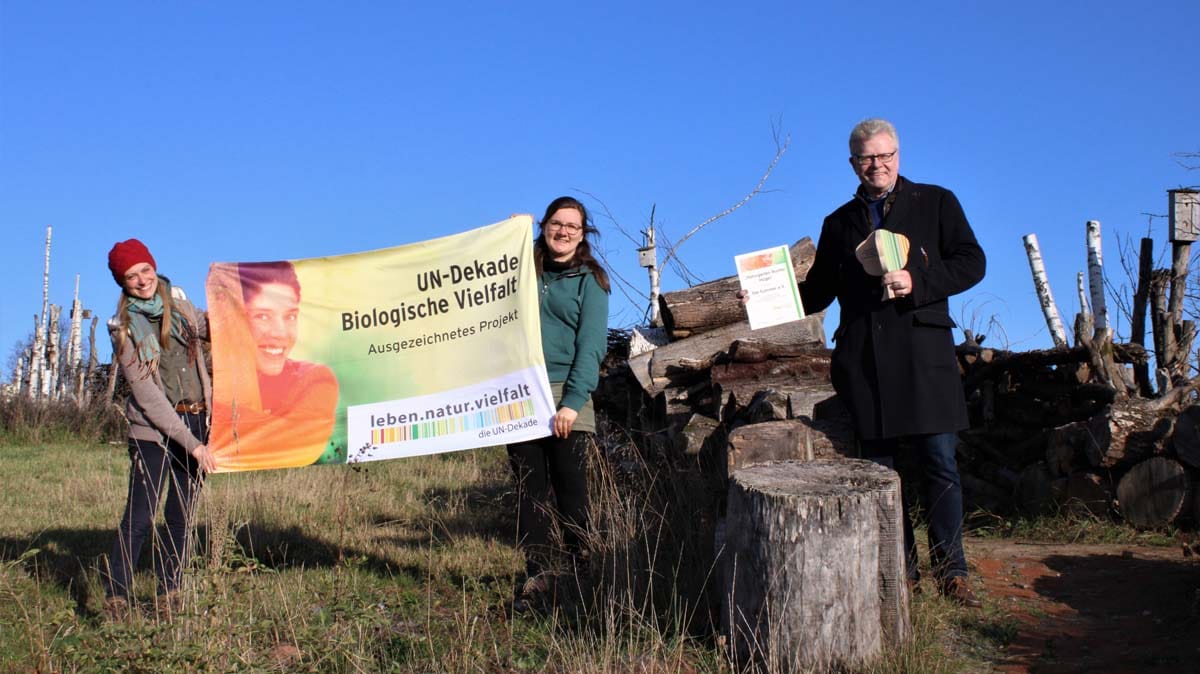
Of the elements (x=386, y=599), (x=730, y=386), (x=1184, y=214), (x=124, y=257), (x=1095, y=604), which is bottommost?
(x=1095, y=604)

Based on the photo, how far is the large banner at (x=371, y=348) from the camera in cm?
525

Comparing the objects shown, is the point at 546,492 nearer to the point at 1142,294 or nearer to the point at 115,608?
the point at 115,608

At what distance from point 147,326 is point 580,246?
207cm

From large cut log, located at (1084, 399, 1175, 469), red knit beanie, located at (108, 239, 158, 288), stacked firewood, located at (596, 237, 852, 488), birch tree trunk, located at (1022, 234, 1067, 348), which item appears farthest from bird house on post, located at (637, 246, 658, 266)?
red knit beanie, located at (108, 239, 158, 288)

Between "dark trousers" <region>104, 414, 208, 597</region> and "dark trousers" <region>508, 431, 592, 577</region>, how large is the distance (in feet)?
5.06

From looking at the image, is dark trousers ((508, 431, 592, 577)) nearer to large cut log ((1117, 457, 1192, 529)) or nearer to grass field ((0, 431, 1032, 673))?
grass field ((0, 431, 1032, 673))

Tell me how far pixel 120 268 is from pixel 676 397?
4498 millimetres

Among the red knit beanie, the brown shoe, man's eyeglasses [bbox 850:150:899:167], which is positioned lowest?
the brown shoe

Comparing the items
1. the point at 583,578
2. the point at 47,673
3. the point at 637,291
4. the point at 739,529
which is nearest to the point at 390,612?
the point at 583,578

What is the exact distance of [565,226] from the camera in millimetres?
5043

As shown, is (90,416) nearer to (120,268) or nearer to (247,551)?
(247,551)

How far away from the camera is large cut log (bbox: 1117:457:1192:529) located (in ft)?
21.6

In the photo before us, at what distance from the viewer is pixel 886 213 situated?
4.68 m

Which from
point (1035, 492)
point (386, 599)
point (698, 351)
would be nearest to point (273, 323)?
point (386, 599)
